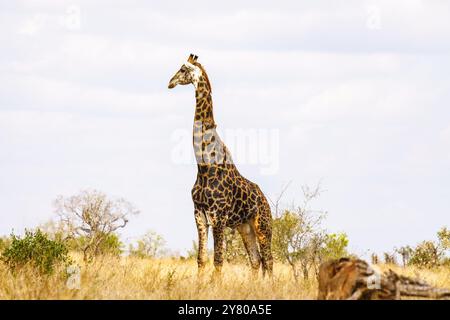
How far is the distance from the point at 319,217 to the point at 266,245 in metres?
2.97

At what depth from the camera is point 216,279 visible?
15.0 meters

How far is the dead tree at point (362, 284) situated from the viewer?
11.1 m

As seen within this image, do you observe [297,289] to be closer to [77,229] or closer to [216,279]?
[216,279]

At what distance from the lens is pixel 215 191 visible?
52.3ft

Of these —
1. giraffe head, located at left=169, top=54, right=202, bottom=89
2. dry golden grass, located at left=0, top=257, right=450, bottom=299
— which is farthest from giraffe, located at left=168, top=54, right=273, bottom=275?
dry golden grass, located at left=0, top=257, right=450, bottom=299

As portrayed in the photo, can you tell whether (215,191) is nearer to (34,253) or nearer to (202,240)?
(202,240)

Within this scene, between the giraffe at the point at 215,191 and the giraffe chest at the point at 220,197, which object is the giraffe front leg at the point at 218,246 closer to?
the giraffe at the point at 215,191

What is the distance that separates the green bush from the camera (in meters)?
15.5

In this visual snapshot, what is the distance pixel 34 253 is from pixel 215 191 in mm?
3704

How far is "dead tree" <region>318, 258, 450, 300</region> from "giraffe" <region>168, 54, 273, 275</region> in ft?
14.3

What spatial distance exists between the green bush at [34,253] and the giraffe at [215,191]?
282cm

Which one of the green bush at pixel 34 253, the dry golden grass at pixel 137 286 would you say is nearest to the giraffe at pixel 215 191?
the dry golden grass at pixel 137 286

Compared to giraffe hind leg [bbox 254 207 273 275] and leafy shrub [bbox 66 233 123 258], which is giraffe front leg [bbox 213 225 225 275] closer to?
giraffe hind leg [bbox 254 207 273 275]
